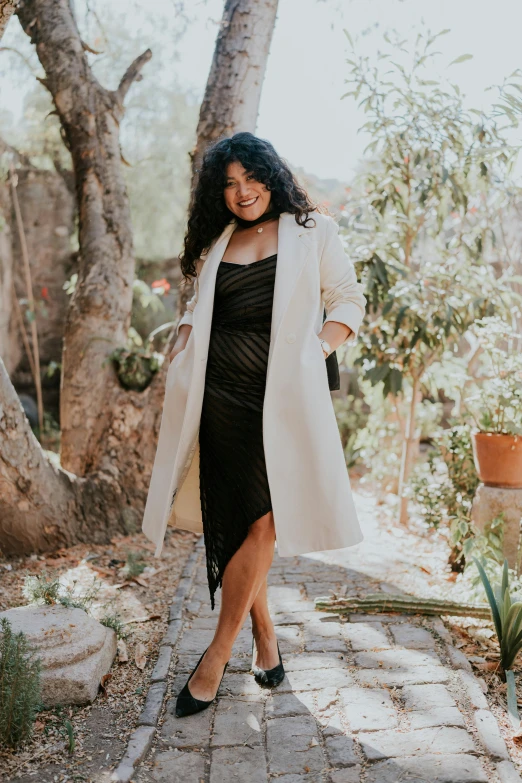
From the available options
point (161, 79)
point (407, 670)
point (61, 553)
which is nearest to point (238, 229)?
point (407, 670)

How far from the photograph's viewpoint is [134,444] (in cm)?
457

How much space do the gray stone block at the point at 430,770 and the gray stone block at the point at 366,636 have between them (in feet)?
2.64

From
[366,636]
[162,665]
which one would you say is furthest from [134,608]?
[366,636]

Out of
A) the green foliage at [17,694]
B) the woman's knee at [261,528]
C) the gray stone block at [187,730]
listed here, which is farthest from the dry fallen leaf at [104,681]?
the woman's knee at [261,528]

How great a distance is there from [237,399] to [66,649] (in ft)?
3.34

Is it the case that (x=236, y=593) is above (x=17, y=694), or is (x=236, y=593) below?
above

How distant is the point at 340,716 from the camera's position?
2.32 meters

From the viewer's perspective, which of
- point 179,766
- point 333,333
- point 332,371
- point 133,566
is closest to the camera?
point 179,766

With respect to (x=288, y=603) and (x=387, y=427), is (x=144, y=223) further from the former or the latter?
(x=288, y=603)

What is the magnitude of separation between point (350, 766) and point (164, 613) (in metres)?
1.46

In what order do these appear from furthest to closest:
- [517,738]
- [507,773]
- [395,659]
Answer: [395,659] → [517,738] → [507,773]

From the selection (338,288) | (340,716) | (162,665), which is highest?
(338,288)

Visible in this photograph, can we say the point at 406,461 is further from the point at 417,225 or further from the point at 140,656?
the point at 140,656

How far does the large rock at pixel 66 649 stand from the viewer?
2.35m
